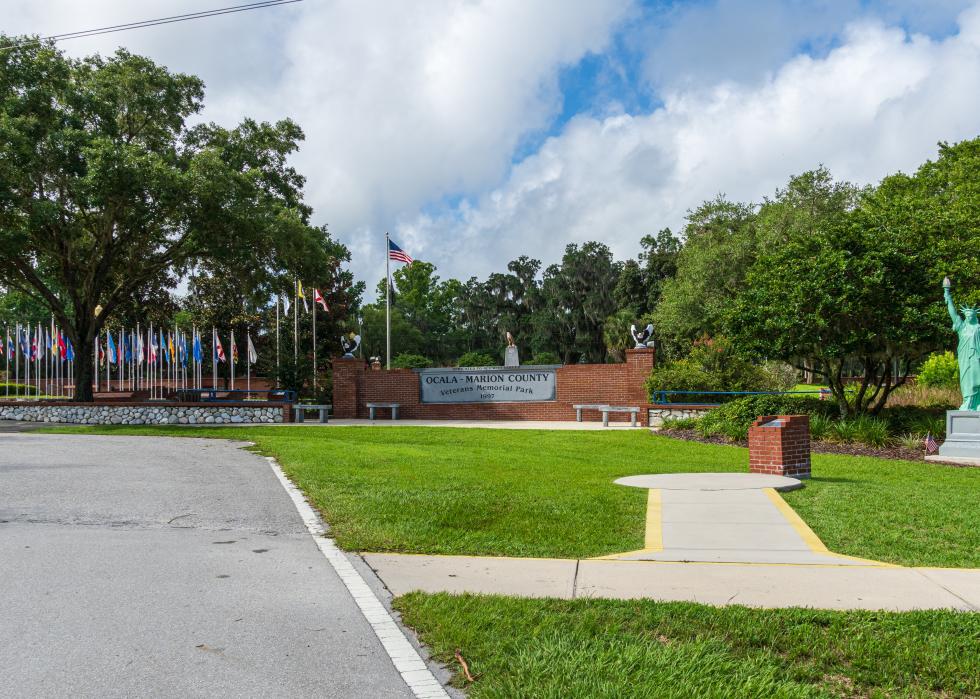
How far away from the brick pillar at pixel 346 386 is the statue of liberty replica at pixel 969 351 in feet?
59.5

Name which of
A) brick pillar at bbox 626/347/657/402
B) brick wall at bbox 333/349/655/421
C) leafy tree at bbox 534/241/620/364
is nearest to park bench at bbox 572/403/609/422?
brick wall at bbox 333/349/655/421

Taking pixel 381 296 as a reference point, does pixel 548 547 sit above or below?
below

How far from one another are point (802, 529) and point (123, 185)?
2033 centimetres

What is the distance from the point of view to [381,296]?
73938 mm

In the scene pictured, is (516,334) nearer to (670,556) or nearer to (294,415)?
(294,415)

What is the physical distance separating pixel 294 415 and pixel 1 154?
1087 centimetres

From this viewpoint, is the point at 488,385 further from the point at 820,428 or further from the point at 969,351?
the point at 969,351

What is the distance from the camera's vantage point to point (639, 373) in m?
25.8

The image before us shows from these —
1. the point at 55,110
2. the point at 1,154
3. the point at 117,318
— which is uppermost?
the point at 55,110

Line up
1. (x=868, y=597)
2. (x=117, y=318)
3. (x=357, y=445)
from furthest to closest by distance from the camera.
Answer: (x=117, y=318) < (x=357, y=445) < (x=868, y=597)

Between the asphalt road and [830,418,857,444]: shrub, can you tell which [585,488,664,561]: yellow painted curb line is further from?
[830,418,857,444]: shrub

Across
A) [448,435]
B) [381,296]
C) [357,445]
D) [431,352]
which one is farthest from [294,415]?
[381,296]

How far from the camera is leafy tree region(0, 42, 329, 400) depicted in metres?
22.7

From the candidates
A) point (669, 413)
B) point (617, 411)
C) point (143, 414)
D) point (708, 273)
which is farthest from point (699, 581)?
point (708, 273)
